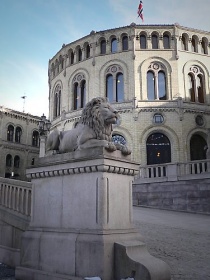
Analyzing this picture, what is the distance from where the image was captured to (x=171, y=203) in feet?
61.5

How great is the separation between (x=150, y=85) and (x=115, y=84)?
11.9 feet

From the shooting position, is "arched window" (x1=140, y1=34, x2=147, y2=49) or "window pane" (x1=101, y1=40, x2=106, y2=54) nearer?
"arched window" (x1=140, y1=34, x2=147, y2=49)

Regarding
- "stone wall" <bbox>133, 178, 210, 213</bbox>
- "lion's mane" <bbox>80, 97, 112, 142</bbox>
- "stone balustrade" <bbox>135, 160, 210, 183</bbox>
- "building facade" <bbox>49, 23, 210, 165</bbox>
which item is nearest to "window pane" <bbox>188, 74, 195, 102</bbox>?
"building facade" <bbox>49, 23, 210, 165</bbox>

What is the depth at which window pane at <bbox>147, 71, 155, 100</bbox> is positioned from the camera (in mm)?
31719

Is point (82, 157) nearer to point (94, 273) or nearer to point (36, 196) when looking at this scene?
point (36, 196)

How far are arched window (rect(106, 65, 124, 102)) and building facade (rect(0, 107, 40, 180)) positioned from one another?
20964 millimetres

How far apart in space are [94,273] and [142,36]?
31.5m

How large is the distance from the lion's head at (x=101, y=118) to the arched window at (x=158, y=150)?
24.4 m

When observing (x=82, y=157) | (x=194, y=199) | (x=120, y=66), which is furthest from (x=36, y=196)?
(x=120, y=66)

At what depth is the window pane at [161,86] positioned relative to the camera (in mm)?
31672

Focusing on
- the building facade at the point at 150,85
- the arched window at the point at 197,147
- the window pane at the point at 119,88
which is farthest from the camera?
the window pane at the point at 119,88

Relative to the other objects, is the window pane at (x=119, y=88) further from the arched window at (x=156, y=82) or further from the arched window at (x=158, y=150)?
the arched window at (x=158, y=150)

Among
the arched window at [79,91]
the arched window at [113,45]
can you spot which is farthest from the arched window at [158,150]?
the arched window at [113,45]

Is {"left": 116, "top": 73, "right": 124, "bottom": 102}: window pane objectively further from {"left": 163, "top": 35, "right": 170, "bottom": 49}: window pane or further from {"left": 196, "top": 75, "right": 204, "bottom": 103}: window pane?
{"left": 196, "top": 75, "right": 204, "bottom": 103}: window pane
